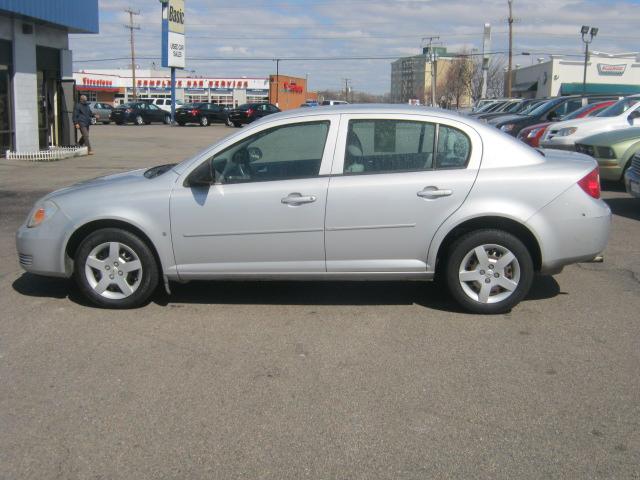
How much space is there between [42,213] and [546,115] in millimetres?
17008

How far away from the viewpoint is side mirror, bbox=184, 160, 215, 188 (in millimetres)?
5688

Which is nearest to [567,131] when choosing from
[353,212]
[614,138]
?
[614,138]

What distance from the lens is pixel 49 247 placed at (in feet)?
19.5

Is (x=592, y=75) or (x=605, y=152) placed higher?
(x=592, y=75)

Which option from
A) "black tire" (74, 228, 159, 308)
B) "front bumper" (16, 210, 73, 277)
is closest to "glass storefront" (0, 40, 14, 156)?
"front bumper" (16, 210, 73, 277)

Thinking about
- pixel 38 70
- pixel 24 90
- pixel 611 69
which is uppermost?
pixel 611 69

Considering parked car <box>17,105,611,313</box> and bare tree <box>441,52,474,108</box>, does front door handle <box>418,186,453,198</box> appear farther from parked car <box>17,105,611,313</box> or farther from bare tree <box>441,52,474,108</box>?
bare tree <box>441,52,474,108</box>

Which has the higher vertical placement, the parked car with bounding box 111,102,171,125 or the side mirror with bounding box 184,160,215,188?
the parked car with bounding box 111,102,171,125

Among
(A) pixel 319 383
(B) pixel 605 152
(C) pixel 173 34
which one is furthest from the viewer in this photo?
(C) pixel 173 34

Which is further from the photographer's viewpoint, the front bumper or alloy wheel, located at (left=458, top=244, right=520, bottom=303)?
the front bumper

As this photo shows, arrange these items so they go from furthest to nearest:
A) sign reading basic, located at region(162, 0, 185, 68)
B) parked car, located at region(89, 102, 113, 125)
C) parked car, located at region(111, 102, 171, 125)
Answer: parked car, located at region(89, 102, 113, 125) < parked car, located at region(111, 102, 171, 125) < sign reading basic, located at region(162, 0, 185, 68)

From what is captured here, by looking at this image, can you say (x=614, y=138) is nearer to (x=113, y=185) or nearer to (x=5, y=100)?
(x=113, y=185)

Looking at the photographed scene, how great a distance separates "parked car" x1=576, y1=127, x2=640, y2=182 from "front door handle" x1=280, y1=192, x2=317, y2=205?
8.02 m

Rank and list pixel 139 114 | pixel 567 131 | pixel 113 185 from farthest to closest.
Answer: pixel 139 114
pixel 567 131
pixel 113 185
